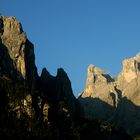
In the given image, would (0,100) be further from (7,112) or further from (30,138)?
(30,138)

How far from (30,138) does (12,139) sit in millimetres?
11032

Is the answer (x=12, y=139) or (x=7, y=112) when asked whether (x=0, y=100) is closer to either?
(x=7, y=112)

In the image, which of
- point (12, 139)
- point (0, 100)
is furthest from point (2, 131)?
point (0, 100)

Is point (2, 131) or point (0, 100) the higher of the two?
point (0, 100)

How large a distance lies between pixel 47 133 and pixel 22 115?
35.5 feet

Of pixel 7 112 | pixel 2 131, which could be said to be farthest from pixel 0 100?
pixel 2 131

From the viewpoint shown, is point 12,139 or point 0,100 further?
point 0,100

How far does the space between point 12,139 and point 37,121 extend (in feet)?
68.7

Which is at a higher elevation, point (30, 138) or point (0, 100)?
point (0, 100)

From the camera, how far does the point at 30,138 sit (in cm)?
19025

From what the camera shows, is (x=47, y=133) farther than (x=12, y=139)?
Yes

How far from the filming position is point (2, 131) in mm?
183250

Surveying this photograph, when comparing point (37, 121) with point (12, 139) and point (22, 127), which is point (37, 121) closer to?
point (22, 127)

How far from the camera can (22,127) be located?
193250mm
